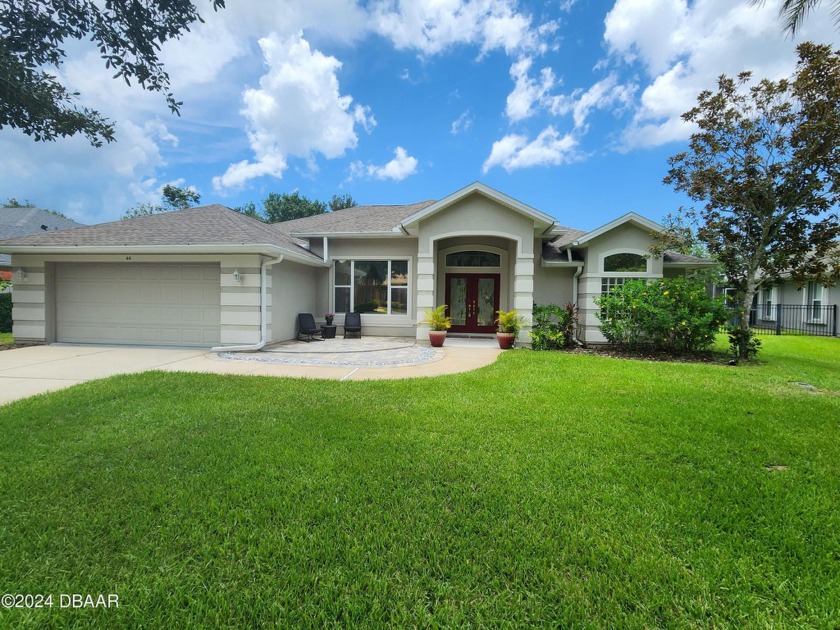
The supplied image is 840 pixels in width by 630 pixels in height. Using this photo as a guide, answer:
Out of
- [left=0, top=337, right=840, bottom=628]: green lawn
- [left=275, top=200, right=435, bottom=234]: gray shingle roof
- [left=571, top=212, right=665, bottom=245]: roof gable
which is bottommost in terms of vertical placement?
[left=0, top=337, right=840, bottom=628]: green lawn

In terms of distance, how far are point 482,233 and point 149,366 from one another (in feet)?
31.0

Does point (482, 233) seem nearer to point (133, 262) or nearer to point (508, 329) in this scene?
point (508, 329)

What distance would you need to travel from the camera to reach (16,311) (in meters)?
11.4

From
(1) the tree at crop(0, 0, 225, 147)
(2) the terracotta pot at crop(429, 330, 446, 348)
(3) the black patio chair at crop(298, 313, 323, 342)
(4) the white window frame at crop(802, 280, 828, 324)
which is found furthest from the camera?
(4) the white window frame at crop(802, 280, 828, 324)

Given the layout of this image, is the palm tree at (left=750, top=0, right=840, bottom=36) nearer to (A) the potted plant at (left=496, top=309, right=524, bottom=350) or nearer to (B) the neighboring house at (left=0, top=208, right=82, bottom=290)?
(A) the potted plant at (left=496, top=309, right=524, bottom=350)

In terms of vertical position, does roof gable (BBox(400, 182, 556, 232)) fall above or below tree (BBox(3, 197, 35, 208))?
below

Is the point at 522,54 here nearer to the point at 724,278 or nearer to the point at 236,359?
the point at 724,278

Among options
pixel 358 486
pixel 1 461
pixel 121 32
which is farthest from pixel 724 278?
pixel 1 461

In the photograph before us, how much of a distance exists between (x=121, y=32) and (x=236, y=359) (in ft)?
22.3

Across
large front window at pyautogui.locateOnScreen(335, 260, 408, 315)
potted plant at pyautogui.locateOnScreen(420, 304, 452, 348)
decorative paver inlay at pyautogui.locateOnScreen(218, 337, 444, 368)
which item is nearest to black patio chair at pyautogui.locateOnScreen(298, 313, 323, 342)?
Answer: decorative paver inlay at pyautogui.locateOnScreen(218, 337, 444, 368)

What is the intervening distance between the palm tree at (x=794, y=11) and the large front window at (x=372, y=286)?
34.7ft

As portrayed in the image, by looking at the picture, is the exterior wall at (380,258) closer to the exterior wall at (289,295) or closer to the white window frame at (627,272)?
the exterior wall at (289,295)

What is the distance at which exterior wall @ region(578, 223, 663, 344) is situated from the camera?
1243 cm

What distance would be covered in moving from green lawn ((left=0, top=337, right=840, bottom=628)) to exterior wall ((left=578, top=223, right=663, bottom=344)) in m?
7.23
